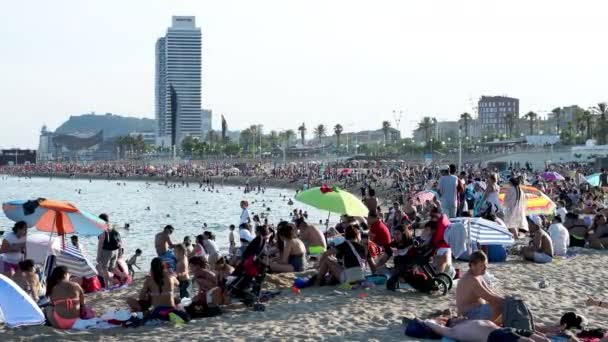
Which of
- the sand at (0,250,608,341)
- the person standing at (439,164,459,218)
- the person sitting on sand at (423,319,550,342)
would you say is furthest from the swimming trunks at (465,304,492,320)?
the person standing at (439,164,459,218)

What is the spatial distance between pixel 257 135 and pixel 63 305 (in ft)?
456

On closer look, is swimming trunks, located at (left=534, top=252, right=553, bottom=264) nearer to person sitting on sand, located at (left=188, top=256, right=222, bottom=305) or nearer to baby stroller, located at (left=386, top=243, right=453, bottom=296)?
baby stroller, located at (left=386, top=243, right=453, bottom=296)

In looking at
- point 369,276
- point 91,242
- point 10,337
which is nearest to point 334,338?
point 369,276

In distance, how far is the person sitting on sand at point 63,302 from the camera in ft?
24.8

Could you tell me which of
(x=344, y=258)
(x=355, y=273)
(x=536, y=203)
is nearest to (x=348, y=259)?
(x=344, y=258)

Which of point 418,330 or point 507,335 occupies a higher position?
point 507,335

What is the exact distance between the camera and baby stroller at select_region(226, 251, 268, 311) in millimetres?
8281

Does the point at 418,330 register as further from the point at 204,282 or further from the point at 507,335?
the point at 204,282

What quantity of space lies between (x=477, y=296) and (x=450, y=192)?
5.90 m

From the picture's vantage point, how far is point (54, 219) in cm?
986

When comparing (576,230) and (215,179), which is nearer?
(576,230)

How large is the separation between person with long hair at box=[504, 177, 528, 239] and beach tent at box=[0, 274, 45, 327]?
26.5 ft

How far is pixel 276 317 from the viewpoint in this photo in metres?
7.82

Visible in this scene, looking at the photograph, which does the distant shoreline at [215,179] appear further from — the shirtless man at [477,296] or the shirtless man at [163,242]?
the shirtless man at [477,296]
